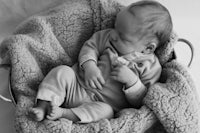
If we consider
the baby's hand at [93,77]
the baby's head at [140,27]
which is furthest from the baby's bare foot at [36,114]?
the baby's head at [140,27]

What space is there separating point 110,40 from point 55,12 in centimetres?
23

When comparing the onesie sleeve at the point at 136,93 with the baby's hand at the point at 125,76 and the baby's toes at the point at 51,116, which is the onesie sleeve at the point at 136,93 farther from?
the baby's toes at the point at 51,116

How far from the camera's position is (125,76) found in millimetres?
1114

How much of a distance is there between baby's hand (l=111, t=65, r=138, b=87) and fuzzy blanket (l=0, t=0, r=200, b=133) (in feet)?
0.21

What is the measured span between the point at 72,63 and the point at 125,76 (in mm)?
256

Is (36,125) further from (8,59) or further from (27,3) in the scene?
(27,3)

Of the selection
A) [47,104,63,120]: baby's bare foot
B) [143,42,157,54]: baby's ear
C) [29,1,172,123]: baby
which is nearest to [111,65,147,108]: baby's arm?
[29,1,172,123]: baby

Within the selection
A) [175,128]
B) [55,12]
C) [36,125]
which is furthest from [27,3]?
[175,128]

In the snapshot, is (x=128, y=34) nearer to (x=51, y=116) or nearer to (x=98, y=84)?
(x=98, y=84)

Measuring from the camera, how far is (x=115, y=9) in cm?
130

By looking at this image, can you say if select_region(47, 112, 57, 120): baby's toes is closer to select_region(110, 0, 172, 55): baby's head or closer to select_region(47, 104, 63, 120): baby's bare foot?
select_region(47, 104, 63, 120): baby's bare foot

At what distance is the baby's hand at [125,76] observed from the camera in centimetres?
112

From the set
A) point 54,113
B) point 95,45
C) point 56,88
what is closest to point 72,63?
point 95,45

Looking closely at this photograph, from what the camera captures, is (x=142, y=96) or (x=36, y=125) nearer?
(x=36, y=125)
